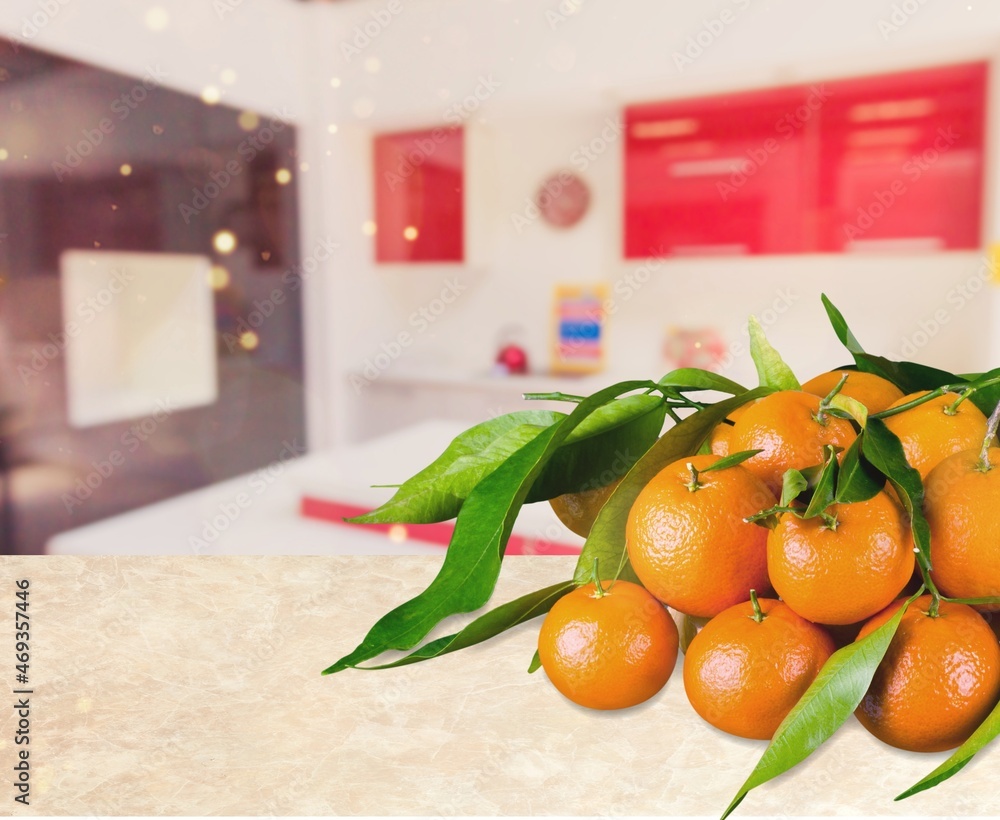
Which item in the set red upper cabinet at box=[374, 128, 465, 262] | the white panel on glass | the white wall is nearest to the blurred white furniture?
the white panel on glass

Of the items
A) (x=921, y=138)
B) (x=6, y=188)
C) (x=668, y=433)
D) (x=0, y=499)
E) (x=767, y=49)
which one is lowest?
(x=0, y=499)

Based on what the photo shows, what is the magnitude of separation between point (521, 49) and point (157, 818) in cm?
308

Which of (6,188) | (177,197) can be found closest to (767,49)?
(177,197)

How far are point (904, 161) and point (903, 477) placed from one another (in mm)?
2626

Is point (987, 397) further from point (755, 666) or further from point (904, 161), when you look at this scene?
point (904, 161)

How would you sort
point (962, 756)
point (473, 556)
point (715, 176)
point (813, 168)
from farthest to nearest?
point (715, 176)
point (813, 168)
point (473, 556)
point (962, 756)

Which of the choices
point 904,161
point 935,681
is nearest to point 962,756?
point 935,681

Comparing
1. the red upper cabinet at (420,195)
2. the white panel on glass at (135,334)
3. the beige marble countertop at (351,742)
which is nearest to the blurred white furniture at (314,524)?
the white panel on glass at (135,334)

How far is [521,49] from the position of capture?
305cm

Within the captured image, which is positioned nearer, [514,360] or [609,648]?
[609,648]

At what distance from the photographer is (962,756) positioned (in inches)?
14.1

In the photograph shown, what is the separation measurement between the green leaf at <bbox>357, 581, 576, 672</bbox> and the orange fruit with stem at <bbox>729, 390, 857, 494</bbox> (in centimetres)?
15

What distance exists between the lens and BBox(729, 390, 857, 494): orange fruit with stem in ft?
1.46

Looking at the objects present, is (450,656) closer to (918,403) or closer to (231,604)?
(231,604)
